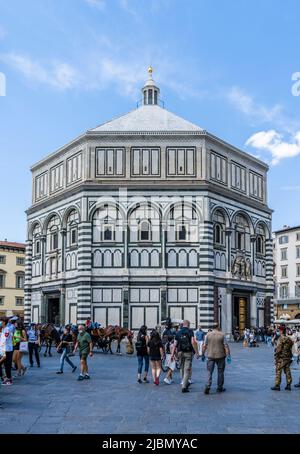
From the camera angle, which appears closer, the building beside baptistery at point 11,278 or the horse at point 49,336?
the horse at point 49,336

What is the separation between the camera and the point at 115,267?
38.2 m

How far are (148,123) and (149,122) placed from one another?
17 centimetres

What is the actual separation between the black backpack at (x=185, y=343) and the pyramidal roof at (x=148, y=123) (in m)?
26.9

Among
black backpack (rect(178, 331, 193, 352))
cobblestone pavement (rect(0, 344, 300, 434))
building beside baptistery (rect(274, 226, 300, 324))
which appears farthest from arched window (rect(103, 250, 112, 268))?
building beside baptistery (rect(274, 226, 300, 324))

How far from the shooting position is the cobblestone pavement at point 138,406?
934cm

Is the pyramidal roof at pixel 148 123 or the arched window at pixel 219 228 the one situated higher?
the pyramidal roof at pixel 148 123

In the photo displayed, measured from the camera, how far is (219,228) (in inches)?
1585

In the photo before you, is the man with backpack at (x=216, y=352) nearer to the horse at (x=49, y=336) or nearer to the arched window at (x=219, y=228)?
the horse at (x=49, y=336)

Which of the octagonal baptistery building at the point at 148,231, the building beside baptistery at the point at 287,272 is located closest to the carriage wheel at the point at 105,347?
the octagonal baptistery building at the point at 148,231

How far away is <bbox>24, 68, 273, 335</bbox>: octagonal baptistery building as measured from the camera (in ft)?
124

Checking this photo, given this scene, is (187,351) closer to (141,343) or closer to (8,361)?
(141,343)

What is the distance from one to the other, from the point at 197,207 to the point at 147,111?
9494 millimetres

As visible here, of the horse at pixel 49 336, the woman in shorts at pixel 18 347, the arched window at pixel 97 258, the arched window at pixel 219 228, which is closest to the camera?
the woman in shorts at pixel 18 347
